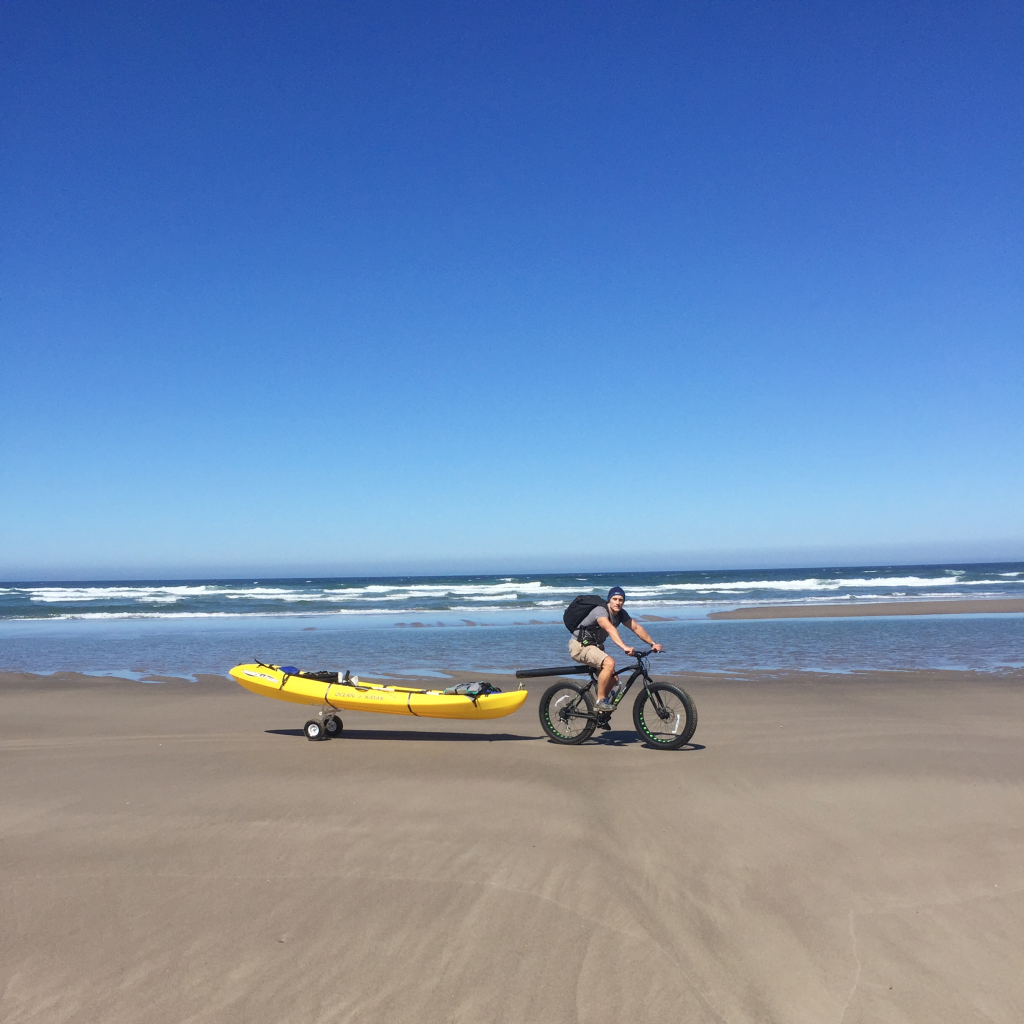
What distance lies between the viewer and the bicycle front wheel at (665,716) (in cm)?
791

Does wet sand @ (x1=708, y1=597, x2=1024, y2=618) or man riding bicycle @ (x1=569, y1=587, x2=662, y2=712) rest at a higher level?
man riding bicycle @ (x1=569, y1=587, x2=662, y2=712)

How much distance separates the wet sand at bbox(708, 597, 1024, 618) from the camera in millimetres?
28344

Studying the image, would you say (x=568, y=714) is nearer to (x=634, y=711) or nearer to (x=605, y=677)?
(x=605, y=677)

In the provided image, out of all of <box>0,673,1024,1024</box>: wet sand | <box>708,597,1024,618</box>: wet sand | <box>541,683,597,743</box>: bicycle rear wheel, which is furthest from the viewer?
<box>708,597,1024,618</box>: wet sand

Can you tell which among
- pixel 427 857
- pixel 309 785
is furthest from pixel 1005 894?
pixel 309 785

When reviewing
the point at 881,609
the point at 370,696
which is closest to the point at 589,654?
the point at 370,696

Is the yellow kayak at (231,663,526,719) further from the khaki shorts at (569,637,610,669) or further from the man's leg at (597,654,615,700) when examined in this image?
the man's leg at (597,654,615,700)

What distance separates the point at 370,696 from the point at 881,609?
91.4 ft

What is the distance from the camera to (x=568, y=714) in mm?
8453

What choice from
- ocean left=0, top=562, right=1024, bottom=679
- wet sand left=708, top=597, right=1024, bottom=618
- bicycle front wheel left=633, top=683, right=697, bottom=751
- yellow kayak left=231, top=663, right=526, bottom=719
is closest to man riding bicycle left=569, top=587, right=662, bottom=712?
bicycle front wheel left=633, top=683, right=697, bottom=751

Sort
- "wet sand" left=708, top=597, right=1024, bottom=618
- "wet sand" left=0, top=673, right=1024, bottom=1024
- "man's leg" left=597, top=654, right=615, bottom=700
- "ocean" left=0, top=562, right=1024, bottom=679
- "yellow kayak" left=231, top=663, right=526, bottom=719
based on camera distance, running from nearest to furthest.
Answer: "wet sand" left=0, top=673, right=1024, bottom=1024 → "man's leg" left=597, top=654, right=615, bottom=700 → "yellow kayak" left=231, top=663, right=526, bottom=719 → "ocean" left=0, top=562, right=1024, bottom=679 → "wet sand" left=708, top=597, right=1024, bottom=618

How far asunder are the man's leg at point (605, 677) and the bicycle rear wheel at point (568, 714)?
0.55 ft

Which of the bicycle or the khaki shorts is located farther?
the khaki shorts

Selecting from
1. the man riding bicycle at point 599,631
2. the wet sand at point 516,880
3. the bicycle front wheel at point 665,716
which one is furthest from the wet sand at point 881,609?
the wet sand at point 516,880
